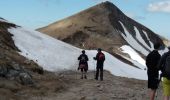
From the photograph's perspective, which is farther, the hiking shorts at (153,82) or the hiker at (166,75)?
the hiking shorts at (153,82)

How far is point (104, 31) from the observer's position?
114 metres

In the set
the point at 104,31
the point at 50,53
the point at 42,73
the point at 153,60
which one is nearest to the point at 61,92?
the point at 42,73

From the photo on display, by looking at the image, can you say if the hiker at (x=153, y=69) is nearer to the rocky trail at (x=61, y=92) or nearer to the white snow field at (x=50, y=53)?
the rocky trail at (x=61, y=92)

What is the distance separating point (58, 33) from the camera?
11138cm

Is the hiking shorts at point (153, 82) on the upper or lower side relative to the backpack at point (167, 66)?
lower

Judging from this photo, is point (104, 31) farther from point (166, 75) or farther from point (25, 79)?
point (166, 75)

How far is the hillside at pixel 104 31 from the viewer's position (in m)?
105

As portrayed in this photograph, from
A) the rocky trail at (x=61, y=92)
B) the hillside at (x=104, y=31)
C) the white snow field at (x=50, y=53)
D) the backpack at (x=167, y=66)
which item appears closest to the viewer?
the backpack at (x=167, y=66)

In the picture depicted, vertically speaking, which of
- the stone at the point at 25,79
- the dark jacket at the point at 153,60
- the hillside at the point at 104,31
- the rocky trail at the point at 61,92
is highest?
the hillside at the point at 104,31

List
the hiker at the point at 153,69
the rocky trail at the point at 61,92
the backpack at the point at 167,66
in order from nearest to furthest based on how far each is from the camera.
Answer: the backpack at the point at 167,66 < the hiker at the point at 153,69 < the rocky trail at the point at 61,92

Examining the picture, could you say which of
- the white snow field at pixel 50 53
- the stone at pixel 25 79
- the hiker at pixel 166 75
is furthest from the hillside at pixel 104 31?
the hiker at pixel 166 75

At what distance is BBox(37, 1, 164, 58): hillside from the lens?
345ft

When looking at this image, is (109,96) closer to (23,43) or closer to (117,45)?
(23,43)

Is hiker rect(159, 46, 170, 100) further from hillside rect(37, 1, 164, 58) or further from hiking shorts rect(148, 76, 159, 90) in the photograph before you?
hillside rect(37, 1, 164, 58)
